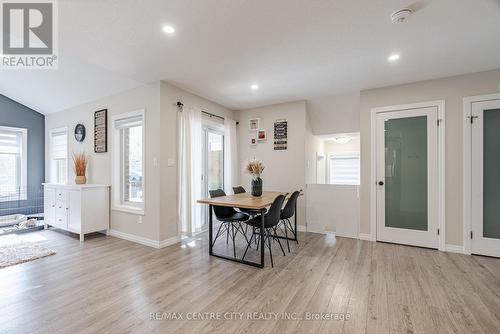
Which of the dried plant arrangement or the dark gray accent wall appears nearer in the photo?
the dried plant arrangement

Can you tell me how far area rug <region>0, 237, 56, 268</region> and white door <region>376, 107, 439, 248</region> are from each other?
16.7ft

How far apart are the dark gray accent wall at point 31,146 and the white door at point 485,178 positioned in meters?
8.85

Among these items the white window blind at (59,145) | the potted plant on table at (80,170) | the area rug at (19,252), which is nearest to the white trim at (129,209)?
the potted plant on table at (80,170)

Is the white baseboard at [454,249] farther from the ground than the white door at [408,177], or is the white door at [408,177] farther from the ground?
the white door at [408,177]

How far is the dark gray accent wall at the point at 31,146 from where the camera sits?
206 inches

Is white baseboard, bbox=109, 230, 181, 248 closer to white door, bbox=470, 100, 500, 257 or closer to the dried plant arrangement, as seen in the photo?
the dried plant arrangement

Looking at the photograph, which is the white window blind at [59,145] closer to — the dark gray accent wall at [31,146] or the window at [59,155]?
the window at [59,155]

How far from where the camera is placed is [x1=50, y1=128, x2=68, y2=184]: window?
206 inches

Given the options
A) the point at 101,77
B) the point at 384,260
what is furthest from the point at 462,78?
the point at 101,77

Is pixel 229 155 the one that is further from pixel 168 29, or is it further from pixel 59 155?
pixel 59 155

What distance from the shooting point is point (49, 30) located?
2.32 meters

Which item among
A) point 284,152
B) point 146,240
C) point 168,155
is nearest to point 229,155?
point 284,152

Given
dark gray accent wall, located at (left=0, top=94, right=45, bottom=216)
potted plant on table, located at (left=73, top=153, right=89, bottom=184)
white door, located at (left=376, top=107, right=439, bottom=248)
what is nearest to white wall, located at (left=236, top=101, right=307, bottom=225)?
white door, located at (left=376, top=107, right=439, bottom=248)

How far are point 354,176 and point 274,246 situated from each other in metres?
3.31
